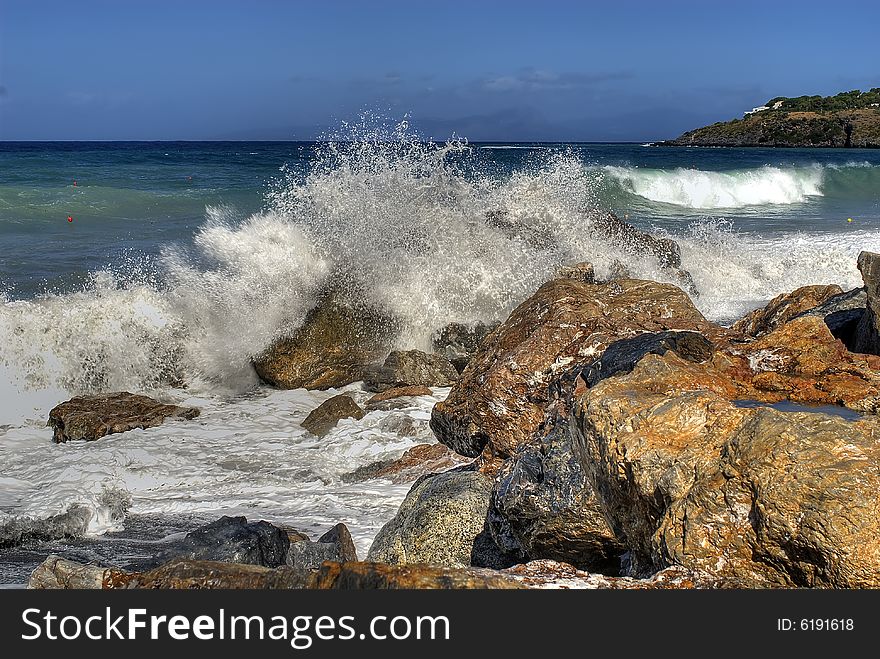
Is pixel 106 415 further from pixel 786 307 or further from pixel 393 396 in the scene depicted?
pixel 786 307

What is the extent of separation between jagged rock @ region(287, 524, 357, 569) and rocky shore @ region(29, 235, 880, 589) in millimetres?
11

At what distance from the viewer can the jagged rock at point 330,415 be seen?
23.5ft

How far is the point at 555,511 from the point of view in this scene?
308cm

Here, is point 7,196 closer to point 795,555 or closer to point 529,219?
point 529,219

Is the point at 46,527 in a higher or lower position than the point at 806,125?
lower

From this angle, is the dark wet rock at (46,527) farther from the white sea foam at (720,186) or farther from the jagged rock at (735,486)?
the white sea foam at (720,186)

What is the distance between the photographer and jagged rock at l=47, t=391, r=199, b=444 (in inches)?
284

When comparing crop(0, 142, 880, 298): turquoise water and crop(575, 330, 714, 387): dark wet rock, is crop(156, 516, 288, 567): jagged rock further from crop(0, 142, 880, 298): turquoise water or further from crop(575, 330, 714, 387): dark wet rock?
crop(0, 142, 880, 298): turquoise water

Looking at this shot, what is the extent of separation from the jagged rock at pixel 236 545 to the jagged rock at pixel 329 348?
12.8ft

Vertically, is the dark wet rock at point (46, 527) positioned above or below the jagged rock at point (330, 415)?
below

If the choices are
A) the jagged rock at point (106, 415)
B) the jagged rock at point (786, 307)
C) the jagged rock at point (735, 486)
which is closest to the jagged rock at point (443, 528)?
the jagged rock at point (735, 486)

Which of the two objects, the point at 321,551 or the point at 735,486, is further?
the point at 321,551

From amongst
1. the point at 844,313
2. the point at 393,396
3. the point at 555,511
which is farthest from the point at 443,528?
the point at 393,396

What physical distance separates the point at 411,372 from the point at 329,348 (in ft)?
3.85
